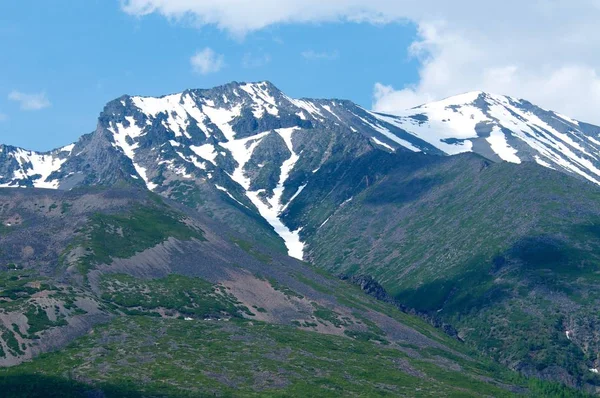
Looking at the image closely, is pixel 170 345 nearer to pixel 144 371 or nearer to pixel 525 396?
pixel 144 371

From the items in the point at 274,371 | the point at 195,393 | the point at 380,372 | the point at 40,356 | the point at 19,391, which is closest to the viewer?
Answer: the point at 19,391

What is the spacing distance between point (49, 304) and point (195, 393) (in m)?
47.8

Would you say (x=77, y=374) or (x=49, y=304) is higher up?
(x=49, y=304)

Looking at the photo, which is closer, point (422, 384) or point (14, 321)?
point (14, 321)

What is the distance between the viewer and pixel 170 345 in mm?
178250

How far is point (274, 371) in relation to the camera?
172m

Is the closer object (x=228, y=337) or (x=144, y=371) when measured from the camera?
(x=144, y=371)

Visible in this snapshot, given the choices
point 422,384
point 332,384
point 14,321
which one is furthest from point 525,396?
point 14,321

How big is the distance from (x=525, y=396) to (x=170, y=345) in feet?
259

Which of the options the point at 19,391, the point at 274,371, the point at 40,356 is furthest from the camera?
the point at 274,371

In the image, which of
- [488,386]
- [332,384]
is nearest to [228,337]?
[332,384]

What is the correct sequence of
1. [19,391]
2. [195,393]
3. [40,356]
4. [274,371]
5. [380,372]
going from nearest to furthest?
[19,391] → [195,393] → [40,356] → [274,371] → [380,372]

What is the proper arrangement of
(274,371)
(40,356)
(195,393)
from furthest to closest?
(274,371) < (40,356) < (195,393)

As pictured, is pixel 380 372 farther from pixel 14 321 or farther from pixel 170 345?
pixel 14 321
